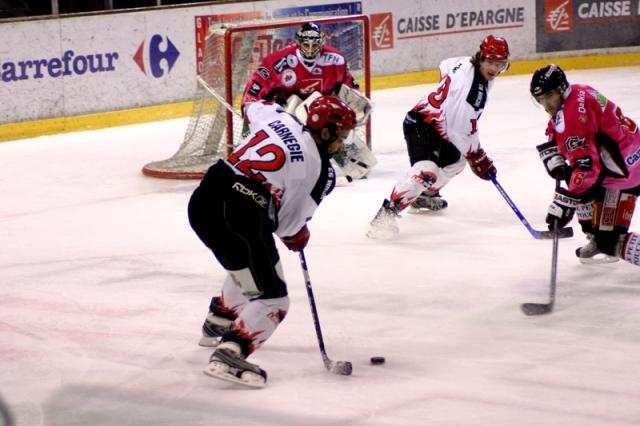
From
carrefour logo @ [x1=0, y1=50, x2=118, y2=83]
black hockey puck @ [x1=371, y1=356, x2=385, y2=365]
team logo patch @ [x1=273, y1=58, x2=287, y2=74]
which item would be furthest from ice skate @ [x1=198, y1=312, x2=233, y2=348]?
carrefour logo @ [x1=0, y1=50, x2=118, y2=83]

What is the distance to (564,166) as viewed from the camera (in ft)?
14.4

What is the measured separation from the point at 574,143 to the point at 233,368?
1.67 m

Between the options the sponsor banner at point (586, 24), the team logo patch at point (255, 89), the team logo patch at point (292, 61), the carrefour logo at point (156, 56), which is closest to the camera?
the team logo patch at point (255, 89)

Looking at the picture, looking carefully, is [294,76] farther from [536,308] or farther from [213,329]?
[213,329]

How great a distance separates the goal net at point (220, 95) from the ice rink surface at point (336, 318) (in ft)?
→ 1.19

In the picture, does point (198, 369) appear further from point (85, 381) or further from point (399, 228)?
point (399, 228)

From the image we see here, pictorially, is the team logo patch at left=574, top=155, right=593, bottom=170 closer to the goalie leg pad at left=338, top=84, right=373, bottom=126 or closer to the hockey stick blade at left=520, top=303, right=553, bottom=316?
the hockey stick blade at left=520, top=303, right=553, bottom=316

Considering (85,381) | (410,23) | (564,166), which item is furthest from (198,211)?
(410,23)

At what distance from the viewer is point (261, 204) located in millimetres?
3271

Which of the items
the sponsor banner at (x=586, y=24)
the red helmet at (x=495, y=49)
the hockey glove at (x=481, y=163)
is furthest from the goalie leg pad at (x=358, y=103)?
the sponsor banner at (x=586, y=24)

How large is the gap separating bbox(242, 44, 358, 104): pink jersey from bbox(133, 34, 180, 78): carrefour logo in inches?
101

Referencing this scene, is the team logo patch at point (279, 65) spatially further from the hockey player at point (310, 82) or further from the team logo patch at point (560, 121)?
the team logo patch at point (560, 121)

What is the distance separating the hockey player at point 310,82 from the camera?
6.59 metres

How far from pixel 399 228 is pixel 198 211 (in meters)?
2.46
